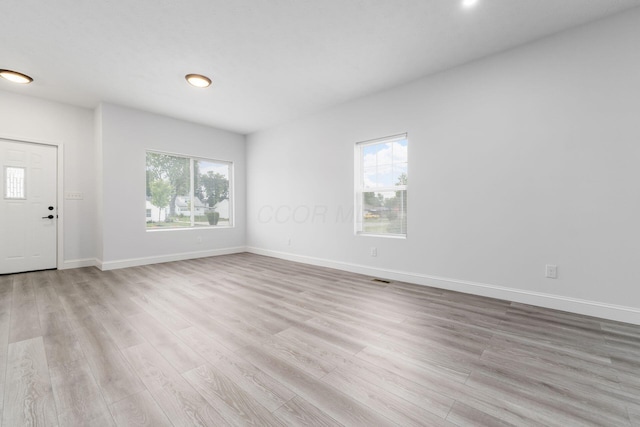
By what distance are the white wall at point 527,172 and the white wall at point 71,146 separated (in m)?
4.75

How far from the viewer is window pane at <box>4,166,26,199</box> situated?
412cm

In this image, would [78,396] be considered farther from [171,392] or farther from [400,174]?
[400,174]

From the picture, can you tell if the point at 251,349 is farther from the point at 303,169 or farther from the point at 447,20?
the point at 303,169

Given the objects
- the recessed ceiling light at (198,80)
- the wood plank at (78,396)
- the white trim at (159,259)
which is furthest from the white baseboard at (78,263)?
the wood plank at (78,396)

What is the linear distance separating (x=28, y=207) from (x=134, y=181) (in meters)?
1.53

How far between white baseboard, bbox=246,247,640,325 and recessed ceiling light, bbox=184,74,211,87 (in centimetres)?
343

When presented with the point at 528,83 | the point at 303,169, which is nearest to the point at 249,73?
the point at 303,169

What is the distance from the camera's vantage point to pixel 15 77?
11.5ft

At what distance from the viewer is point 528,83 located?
284cm

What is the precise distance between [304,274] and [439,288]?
195 cm

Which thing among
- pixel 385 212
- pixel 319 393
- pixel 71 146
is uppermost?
pixel 71 146

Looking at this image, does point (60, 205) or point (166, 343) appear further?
point (60, 205)

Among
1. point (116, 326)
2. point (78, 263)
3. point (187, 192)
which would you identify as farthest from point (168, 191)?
point (116, 326)

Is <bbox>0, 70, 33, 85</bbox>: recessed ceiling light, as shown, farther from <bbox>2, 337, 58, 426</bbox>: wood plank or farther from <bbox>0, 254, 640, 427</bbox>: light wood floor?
<bbox>2, 337, 58, 426</bbox>: wood plank
